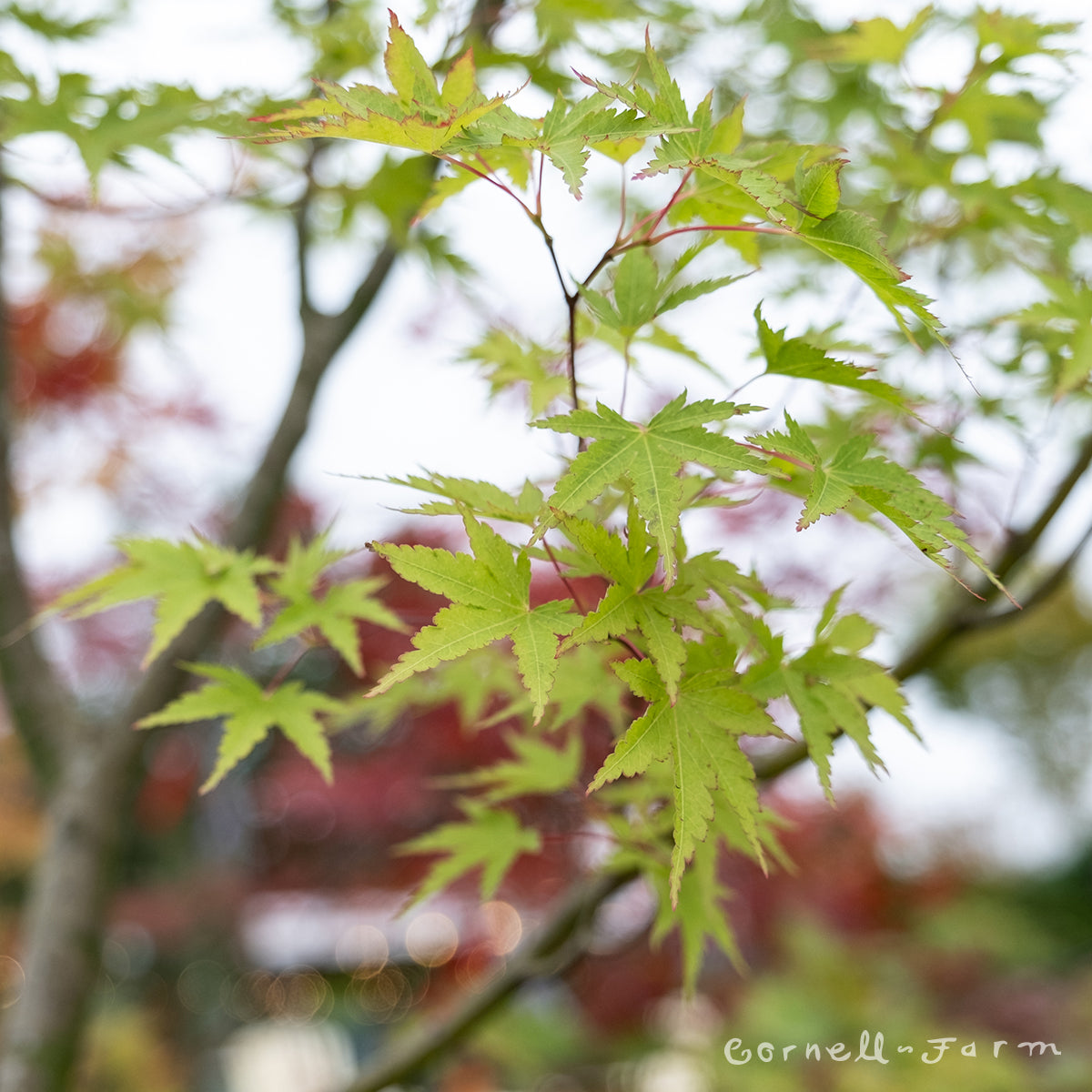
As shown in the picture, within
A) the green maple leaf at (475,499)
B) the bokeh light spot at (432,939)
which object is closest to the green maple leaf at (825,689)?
the green maple leaf at (475,499)

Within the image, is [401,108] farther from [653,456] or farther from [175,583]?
[175,583]

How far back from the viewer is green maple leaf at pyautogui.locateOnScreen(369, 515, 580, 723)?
526 mm

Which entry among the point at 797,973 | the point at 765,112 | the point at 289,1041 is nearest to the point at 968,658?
the point at 797,973

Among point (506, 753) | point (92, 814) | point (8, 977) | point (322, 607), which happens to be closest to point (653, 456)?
point (322, 607)

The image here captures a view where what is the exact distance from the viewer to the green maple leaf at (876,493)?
0.50m

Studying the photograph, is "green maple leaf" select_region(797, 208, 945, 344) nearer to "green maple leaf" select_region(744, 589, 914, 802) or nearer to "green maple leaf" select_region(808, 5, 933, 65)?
"green maple leaf" select_region(744, 589, 914, 802)

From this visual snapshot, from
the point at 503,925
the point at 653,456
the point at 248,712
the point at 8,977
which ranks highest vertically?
the point at 653,456

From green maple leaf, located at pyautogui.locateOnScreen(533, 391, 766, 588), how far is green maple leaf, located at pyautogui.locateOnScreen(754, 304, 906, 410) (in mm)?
100

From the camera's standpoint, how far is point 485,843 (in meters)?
0.91

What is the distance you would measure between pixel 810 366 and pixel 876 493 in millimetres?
140

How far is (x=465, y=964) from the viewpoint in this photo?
11.7ft

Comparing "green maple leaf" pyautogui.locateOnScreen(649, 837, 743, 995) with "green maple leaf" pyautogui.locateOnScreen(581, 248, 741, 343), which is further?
"green maple leaf" pyautogui.locateOnScreen(649, 837, 743, 995)

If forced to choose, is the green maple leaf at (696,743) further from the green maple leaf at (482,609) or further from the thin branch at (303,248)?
the thin branch at (303,248)

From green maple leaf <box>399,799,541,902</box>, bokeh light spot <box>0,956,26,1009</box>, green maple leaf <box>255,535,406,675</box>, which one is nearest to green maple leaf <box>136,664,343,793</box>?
green maple leaf <box>255,535,406,675</box>
